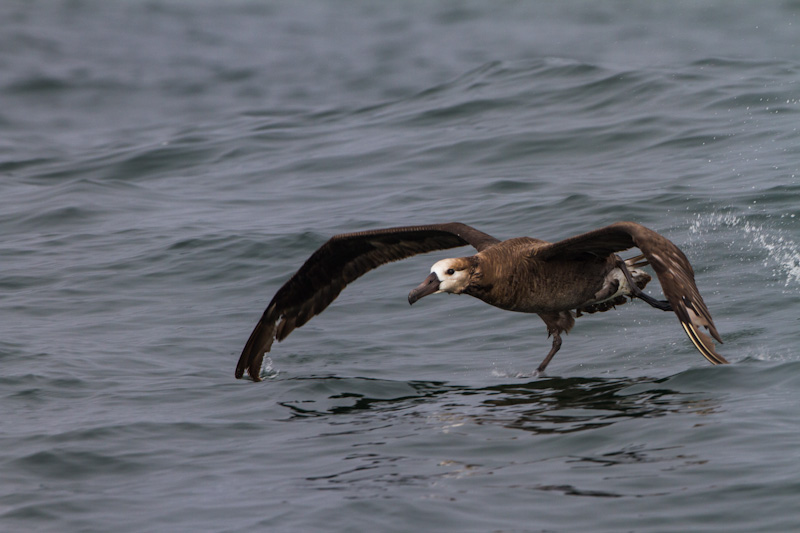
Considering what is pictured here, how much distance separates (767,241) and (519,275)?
460 cm

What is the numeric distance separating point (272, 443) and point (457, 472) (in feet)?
5.57

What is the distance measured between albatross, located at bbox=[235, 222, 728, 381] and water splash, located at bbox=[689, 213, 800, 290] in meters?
2.60

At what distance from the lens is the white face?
9.05 meters

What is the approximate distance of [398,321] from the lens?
1182cm

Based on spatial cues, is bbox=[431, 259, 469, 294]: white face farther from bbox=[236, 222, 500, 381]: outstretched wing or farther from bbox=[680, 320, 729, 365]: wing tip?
bbox=[680, 320, 729, 365]: wing tip

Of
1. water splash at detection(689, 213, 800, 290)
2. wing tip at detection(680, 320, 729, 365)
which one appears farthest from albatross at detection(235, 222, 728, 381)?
water splash at detection(689, 213, 800, 290)

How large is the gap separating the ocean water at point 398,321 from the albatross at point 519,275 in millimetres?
536

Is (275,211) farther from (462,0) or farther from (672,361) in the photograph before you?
(462,0)

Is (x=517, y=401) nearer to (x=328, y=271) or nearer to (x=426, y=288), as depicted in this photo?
(x=426, y=288)

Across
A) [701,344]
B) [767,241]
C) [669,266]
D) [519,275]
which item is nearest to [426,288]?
[519,275]

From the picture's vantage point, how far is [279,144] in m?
20.1

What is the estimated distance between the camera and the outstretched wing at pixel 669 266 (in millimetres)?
→ 7516

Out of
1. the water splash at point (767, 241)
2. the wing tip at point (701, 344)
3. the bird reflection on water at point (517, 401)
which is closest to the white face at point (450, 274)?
the bird reflection on water at point (517, 401)

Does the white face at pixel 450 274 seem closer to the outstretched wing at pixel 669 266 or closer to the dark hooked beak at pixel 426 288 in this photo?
the dark hooked beak at pixel 426 288
